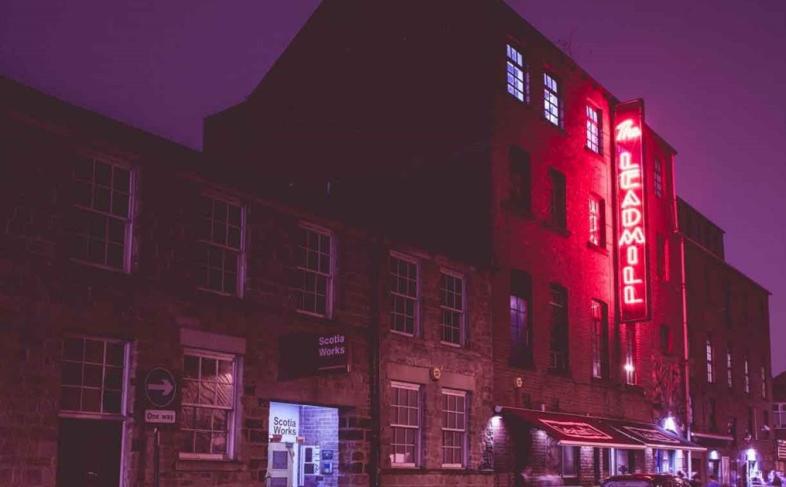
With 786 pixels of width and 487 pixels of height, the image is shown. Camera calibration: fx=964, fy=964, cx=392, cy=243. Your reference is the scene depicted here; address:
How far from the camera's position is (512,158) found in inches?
1008

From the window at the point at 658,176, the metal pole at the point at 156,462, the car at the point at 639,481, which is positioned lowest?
the car at the point at 639,481

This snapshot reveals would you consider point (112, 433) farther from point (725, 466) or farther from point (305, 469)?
point (725, 466)

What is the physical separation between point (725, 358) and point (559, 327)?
61.0ft

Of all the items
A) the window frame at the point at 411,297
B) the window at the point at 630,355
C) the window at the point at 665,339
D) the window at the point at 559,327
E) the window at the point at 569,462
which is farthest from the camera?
the window at the point at 665,339

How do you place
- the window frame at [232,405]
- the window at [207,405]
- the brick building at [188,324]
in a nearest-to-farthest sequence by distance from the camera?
1. the brick building at [188,324]
2. the window at [207,405]
3. the window frame at [232,405]

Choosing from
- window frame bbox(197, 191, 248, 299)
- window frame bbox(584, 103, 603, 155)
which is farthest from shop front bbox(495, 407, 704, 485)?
window frame bbox(197, 191, 248, 299)

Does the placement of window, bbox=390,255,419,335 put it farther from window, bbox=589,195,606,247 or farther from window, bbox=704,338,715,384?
window, bbox=704,338,715,384

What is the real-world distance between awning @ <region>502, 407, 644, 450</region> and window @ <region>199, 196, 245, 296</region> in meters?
8.92

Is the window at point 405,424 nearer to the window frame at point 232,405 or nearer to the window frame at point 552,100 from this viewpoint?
the window frame at point 232,405

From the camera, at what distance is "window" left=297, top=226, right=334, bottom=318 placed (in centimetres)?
1803

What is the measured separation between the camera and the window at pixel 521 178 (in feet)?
83.6

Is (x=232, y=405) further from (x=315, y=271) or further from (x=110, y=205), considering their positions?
(x=110, y=205)

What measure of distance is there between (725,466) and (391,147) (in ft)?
75.5

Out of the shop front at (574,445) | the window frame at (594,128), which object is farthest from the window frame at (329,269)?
the window frame at (594,128)
